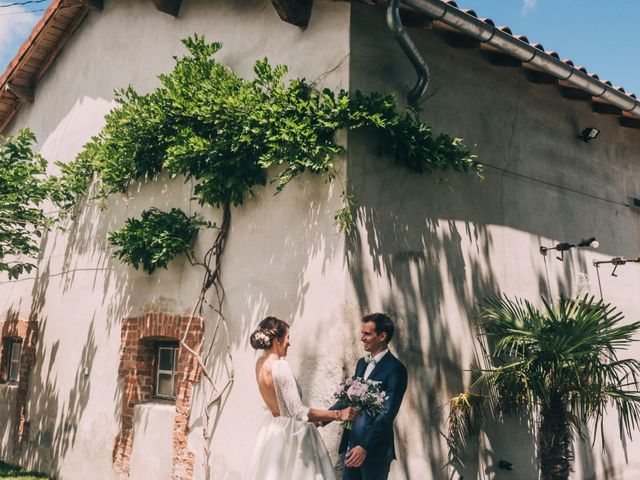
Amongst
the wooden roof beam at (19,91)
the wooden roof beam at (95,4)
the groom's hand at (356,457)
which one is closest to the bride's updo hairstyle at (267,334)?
the groom's hand at (356,457)

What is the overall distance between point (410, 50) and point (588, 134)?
3.42 metres

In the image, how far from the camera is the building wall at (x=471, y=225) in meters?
5.80

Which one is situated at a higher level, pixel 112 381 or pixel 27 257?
pixel 27 257

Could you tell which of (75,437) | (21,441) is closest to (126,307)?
(75,437)

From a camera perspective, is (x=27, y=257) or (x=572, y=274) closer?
(x=572, y=274)

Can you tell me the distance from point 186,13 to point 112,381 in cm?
466

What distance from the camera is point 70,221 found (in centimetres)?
973

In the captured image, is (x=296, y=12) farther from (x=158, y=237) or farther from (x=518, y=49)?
(x=158, y=237)

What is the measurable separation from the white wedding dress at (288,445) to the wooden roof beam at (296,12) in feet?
11.2

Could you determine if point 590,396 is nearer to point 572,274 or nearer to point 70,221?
point 572,274

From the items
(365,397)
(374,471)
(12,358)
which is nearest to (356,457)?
(374,471)

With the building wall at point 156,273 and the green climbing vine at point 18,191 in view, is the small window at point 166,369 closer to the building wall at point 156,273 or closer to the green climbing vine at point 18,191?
the building wall at point 156,273

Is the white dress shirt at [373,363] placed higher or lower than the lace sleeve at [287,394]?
higher

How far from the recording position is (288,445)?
4.78 metres
